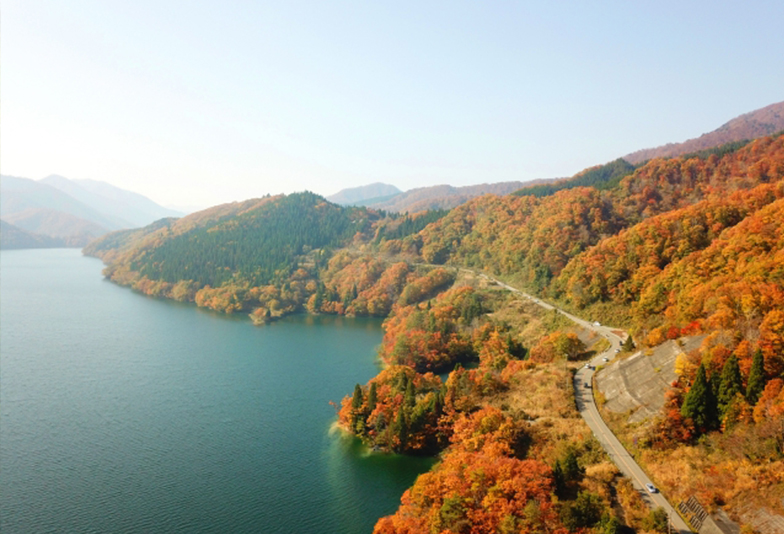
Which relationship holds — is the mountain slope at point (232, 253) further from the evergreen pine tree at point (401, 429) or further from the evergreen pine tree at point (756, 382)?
the evergreen pine tree at point (756, 382)

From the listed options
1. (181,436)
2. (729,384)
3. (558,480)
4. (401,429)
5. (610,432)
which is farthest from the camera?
(181,436)

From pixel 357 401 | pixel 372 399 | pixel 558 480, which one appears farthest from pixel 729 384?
pixel 357 401

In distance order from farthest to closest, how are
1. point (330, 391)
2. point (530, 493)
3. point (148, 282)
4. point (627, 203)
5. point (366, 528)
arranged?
point (148, 282) < point (627, 203) < point (330, 391) < point (366, 528) < point (530, 493)

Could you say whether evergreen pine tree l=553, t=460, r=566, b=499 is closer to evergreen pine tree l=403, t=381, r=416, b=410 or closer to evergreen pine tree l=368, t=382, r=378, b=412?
evergreen pine tree l=403, t=381, r=416, b=410

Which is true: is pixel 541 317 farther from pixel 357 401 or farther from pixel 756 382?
pixel 756 382

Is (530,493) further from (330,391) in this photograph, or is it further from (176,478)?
(330,391)

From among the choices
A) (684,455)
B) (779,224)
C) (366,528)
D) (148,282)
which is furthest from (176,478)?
(148,282)
